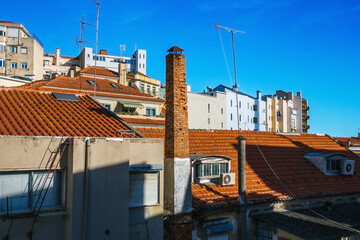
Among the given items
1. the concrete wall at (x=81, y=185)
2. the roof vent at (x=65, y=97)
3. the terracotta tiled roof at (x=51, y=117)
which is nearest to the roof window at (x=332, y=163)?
the terracotta tiled roof at (x=51, y=117)

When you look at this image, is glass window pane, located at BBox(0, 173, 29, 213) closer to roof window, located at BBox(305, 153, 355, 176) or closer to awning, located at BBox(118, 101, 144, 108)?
roof window, located at BBox(305, 153, 355, 176)

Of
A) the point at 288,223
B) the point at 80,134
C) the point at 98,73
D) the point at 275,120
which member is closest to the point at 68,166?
the point at 80,134

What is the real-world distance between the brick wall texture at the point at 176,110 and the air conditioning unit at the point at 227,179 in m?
2.77

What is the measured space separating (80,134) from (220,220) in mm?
5819

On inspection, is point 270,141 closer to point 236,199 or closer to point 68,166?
point 236,199

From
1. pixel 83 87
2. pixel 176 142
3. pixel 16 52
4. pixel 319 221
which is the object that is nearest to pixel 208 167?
pixel 176 142

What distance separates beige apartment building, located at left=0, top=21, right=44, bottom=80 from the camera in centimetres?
5719

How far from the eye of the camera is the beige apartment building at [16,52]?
5719 cm

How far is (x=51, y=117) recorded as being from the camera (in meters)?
11.7

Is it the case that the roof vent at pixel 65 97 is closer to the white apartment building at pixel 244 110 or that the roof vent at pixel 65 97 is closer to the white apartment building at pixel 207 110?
the white apartment building at pixel 207 110

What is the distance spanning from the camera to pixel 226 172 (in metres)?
15.0

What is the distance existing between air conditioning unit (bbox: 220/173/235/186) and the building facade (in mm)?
66353

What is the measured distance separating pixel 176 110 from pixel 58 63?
7058 centimetres

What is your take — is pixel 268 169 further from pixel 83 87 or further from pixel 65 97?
pixel 83 87
